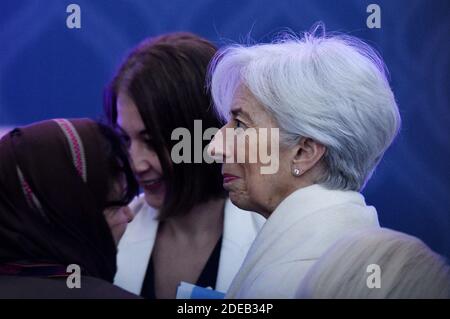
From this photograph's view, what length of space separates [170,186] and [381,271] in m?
0.83

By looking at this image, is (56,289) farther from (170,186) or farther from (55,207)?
(170,186)

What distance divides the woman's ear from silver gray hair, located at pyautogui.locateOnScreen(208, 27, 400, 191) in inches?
0.7

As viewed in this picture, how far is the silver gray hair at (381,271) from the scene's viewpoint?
137cm

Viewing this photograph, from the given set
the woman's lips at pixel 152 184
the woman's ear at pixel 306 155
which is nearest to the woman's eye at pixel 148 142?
the woman's lips at pixel 152 184

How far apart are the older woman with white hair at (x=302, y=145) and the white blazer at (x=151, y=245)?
0.30 meters

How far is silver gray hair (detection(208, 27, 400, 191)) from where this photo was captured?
5.47 ft

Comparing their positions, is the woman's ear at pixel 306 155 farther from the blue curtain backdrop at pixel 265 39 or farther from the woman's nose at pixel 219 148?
the blue curtain backdrop at pixel 265 39

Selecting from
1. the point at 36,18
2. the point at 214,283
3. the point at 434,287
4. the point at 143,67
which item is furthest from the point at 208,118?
the point at 434,287

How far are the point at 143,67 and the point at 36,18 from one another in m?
0.38

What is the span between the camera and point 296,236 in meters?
1.64

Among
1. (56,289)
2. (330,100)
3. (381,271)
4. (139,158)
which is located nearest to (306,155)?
(330,100)

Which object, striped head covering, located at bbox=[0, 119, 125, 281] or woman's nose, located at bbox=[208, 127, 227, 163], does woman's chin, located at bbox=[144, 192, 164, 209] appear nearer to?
woman's nose, located at bbox=[208, 127, 227, 163]
